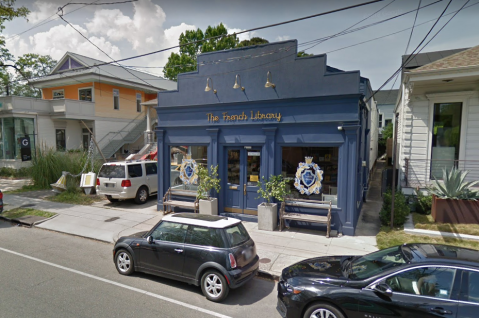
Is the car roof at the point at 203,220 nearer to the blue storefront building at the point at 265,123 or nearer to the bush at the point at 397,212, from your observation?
the blue storefront building at the point at 265,123

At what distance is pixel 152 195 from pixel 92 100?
13.0 meters

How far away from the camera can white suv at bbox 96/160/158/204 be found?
40.6ft

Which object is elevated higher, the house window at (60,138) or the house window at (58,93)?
the house window at (58,93)

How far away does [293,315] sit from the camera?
4.36 m

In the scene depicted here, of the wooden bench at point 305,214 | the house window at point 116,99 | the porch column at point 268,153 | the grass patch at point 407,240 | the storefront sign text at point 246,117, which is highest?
the house window at point 116,99

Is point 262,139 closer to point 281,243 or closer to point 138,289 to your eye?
point 281,243

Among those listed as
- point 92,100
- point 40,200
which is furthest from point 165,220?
point 92,100

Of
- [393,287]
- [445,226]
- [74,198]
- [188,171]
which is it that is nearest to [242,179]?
[188,171]

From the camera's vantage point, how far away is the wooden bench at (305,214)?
8680 millimetres

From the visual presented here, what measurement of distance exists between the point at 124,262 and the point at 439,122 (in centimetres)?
1089

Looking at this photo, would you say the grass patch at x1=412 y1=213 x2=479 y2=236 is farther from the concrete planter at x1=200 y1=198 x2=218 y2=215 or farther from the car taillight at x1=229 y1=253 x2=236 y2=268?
the concrete planter at x1=200 y1=198 x2=218 y2=215

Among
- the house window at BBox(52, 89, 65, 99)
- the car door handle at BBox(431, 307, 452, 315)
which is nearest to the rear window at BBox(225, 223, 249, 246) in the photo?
the car door handle at BBox(431, 307, 452, 315)

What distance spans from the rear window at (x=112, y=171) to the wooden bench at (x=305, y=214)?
23.5 ft

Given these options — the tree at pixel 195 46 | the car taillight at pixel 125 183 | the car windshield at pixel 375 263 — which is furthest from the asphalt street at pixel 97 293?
the tree at pixel 195 46
